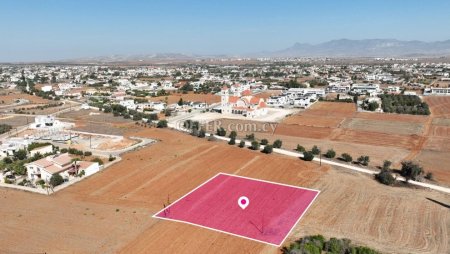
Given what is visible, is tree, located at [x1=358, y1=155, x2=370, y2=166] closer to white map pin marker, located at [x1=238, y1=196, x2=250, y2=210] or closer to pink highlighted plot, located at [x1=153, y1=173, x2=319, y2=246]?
pink highlighted plot, located at [x1=153, y1=173, x2=319, y2=246]

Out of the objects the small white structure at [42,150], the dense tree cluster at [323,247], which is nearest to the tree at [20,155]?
the small white structure at [42,150]

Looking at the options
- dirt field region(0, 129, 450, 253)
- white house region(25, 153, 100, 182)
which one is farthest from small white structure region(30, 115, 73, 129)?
dirt field region(0, 129, 450, 253)

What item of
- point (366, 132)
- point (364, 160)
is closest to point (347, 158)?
point (364, 160)

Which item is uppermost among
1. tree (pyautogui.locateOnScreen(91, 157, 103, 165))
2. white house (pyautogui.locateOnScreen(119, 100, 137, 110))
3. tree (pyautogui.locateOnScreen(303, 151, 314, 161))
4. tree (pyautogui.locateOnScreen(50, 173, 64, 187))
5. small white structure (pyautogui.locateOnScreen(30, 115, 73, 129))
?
white house (pyautogui.locateOnScreen(119, 100, 137, 110))

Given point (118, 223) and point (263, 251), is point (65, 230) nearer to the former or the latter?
point (118, 223)

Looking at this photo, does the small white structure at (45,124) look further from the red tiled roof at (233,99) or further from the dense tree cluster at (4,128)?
the red tiled roof at (233,99)

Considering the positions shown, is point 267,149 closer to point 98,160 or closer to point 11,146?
point 98,160
